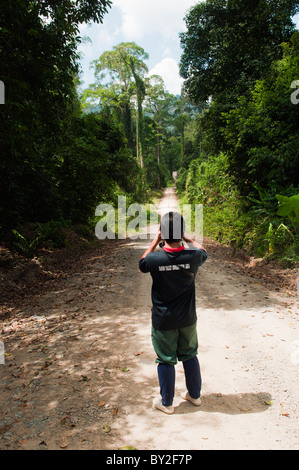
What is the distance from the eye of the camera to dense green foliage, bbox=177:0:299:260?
10195 mm

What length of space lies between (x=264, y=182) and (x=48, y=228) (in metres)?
8.33

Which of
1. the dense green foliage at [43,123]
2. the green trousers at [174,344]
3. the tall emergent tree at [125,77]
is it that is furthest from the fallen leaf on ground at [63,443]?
the tall emergent tree at [125,77]

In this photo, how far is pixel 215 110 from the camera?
49.1 feet

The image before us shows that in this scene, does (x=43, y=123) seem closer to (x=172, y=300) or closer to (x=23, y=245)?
(x=23, y=245)

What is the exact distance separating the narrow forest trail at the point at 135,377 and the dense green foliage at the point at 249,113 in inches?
173

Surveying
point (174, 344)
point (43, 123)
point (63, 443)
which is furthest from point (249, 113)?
point (63, 443)

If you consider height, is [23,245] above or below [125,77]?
below

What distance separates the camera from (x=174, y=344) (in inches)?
131

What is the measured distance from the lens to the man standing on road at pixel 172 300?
3.22 m

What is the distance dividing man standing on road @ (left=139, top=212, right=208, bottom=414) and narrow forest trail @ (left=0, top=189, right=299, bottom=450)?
429 mm

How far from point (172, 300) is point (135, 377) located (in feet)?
4.88

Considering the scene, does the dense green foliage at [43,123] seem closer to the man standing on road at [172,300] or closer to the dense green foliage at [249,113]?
the man standing on road at [172,300]

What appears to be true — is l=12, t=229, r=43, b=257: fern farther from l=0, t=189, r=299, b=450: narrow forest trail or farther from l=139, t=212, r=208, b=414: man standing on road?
l=139, t=212, r=208, b=414: man standing on road
